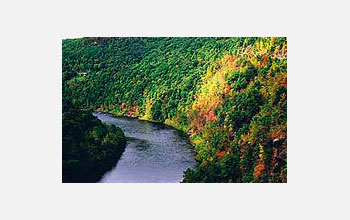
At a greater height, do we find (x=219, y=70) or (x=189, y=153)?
(x=219, y=70)

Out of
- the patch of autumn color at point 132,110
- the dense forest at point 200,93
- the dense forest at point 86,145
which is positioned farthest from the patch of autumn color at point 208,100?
the dense forest at point 86,145

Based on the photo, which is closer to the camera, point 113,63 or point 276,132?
point 276,132

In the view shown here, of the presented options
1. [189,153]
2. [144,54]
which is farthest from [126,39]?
[189,153]

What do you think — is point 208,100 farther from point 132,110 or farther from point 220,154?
point 132,110

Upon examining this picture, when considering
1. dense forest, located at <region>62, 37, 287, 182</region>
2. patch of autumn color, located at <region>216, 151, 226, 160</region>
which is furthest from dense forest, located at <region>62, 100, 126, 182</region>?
patch of autumn color, located at <region>216, 151, 226, 160</region>

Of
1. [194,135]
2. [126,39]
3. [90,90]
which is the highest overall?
[126,39]

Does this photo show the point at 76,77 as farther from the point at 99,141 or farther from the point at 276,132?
the point at 276,132
